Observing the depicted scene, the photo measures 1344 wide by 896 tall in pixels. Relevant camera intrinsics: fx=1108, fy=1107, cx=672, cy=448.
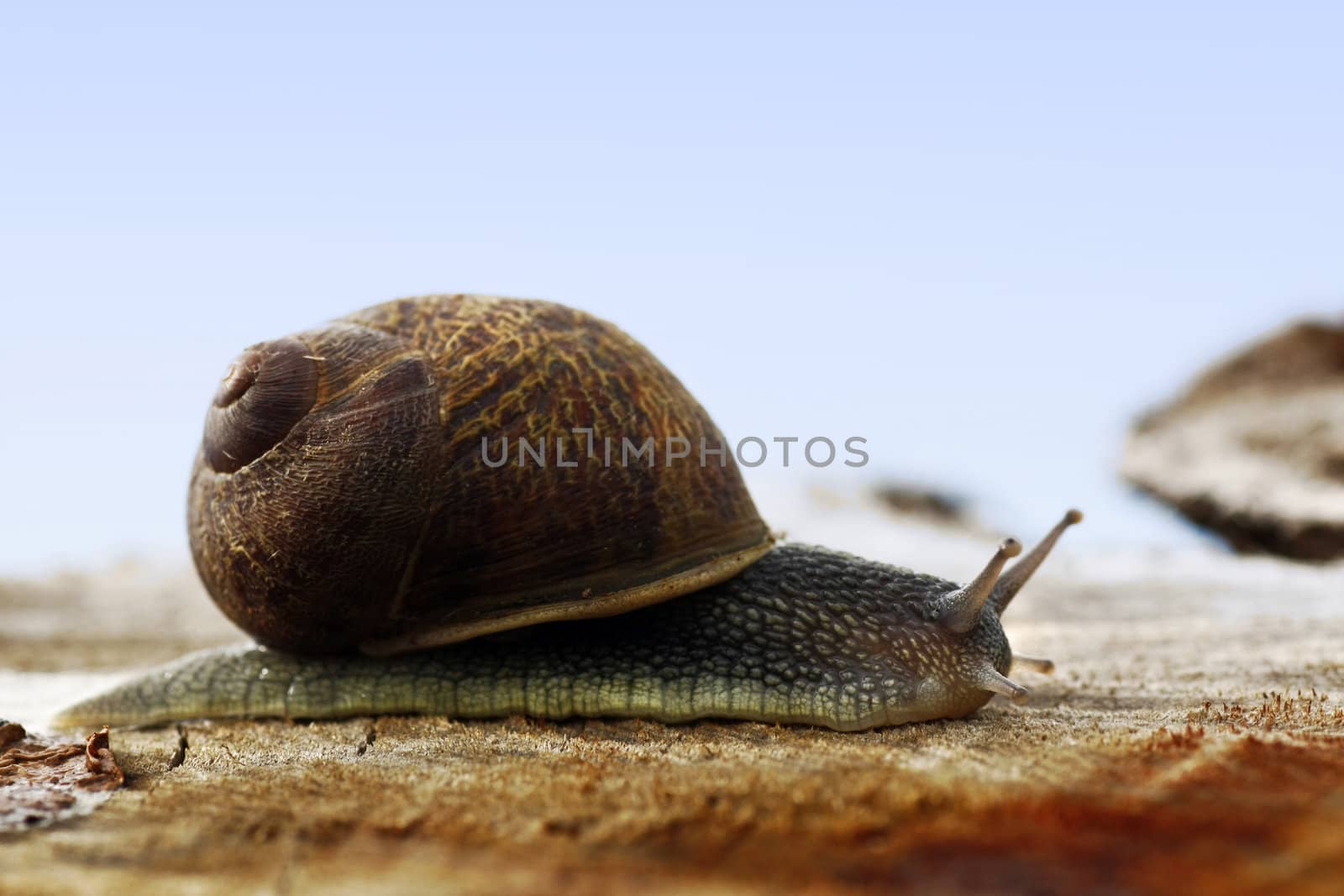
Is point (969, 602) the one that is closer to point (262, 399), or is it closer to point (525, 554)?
point (525, 554)

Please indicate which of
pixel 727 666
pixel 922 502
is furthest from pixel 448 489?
pixel 922 502

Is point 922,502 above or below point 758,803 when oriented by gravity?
below

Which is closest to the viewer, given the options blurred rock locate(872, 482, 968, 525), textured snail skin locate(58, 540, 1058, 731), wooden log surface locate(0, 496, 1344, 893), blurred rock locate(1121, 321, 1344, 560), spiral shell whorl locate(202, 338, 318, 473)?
wooden log surface locate(0, 496, 1344, 893)

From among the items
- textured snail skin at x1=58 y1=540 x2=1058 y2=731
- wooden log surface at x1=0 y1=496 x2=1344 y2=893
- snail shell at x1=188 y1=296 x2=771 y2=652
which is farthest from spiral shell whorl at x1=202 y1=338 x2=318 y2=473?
wooden log surface at x1=0 y1=496 x2=1344 y2=893

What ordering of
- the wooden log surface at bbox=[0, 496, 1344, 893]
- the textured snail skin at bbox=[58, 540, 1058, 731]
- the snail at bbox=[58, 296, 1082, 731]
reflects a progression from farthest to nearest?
the snail at bbox=[58, 296, 1082, 731]
the textured snail skin at bbox=[58, 540, 1058, 731]
the wooden log surface at bbox=[0, 496, 1344, 893]

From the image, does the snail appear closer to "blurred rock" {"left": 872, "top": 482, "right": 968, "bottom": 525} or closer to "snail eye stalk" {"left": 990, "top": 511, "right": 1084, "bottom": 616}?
"snail eye stalk" {"left": 990, "top": 511, "right": 1084, "bottom": 616}

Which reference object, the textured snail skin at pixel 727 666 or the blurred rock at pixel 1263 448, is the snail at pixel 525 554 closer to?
the textured snail skin at pixel 727 666

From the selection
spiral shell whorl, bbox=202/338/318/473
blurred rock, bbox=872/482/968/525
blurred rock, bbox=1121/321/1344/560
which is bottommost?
blurred rock, bbox=872/482/968/525
